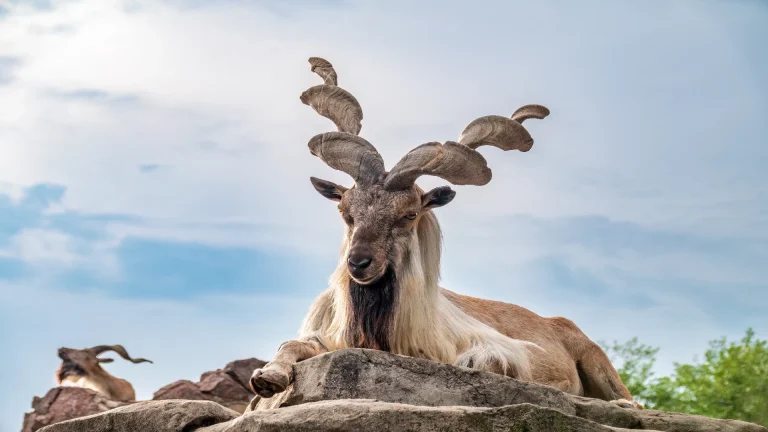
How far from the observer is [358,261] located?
723 centimetres

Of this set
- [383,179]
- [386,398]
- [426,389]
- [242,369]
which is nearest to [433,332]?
[383,179]

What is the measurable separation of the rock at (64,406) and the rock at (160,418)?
27.3 feet

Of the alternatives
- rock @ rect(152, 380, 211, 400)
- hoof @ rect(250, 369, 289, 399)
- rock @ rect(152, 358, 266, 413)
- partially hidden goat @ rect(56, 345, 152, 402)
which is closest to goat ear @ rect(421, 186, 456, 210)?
hoof @ rect(250, 369, 289, 399)

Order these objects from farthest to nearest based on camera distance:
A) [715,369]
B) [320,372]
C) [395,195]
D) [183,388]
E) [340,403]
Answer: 1. [715,369]
2. [183,388]
3. [395,195]
4. [320,372]
5. [340,403]

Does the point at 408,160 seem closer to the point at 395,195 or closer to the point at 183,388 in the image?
the point at 395,195

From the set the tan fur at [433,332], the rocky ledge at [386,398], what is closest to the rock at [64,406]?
the tan fur at [433,332]

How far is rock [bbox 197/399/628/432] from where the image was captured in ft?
16.6

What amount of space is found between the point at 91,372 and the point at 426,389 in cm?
1189

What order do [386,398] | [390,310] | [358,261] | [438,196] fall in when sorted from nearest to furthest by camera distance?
[386,398] → [358,261] → [390,310] → [438,196]

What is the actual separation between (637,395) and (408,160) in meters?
9.37

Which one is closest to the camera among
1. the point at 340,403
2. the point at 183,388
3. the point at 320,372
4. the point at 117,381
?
the point at 340,403

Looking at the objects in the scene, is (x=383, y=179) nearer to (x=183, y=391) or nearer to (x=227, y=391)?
(x=227, y=391)

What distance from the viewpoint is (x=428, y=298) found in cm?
809

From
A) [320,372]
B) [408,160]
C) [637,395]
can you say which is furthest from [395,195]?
[637,395]
